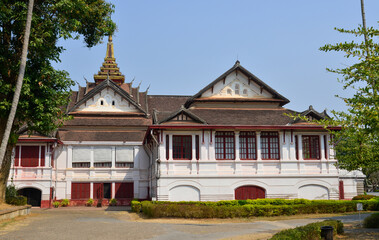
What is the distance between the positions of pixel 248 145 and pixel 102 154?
15049mm

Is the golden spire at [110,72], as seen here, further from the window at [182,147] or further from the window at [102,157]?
the window at [182,147]

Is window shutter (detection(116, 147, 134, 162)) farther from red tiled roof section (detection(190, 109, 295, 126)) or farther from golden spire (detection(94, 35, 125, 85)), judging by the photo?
golden spire (detection(94, 35, 125, 85))

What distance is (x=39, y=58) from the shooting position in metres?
22.5

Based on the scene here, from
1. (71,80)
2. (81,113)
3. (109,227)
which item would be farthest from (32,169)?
(109,227)

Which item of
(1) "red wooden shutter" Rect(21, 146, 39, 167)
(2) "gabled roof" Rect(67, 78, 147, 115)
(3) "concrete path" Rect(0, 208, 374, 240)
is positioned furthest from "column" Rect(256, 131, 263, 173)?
(1) "red wooden shutter" Rect(21, 146, 39, 167)

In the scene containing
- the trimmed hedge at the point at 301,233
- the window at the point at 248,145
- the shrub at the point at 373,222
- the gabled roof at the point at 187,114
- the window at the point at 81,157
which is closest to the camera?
the trimmed hedge at the point at 301,233

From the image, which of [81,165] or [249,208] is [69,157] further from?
[249,208]

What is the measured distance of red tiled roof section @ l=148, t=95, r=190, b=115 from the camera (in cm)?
4459

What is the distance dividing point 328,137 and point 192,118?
921cm

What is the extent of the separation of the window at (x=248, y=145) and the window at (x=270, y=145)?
0.61 m

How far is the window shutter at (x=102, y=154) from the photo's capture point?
120 ft

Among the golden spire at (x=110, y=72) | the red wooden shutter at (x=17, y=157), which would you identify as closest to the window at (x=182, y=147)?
the red wooden shutter at (x=17, y=157)

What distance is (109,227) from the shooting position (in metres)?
18.1

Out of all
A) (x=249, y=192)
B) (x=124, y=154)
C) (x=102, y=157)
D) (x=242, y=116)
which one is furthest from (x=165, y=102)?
(x=249, y=192)
